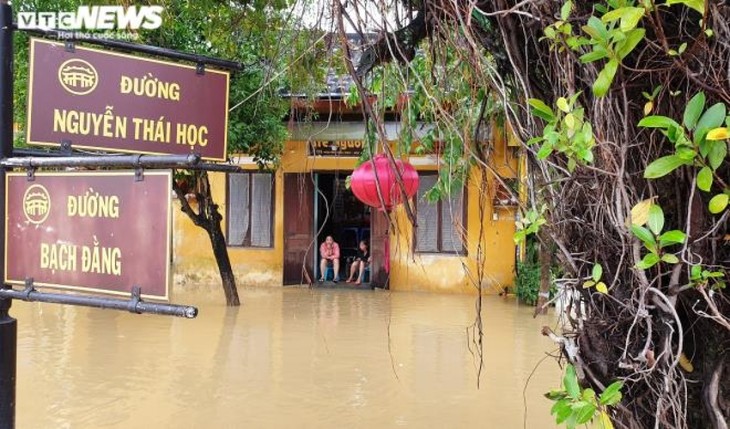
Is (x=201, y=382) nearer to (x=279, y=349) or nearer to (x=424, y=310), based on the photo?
(x=279, y=349)

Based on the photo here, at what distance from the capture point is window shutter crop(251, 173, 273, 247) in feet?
43.6

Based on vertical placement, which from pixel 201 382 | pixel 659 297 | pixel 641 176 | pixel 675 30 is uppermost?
pixel 675 30

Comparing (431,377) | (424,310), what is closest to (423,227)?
(424,310)

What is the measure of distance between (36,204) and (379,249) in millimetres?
10365

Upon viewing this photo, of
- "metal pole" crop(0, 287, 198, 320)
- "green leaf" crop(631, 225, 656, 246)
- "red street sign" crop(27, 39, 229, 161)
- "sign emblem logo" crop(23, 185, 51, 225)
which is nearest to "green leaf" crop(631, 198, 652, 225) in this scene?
"green leaf" crop(631, 225, 656, 246)

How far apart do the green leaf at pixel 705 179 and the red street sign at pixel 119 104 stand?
1.76 metres

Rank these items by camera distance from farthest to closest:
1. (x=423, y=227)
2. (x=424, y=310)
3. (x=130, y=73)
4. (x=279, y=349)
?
(x=423, y=227) → (x=424, y=310) → (x=279, y=349) → (x=130, y=73)

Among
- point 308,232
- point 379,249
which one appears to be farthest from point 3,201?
point 308,232

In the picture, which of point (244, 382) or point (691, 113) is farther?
point (244, 382)

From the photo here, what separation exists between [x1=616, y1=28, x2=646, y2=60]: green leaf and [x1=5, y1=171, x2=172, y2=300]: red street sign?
51.0 inches

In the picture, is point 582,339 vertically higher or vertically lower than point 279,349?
higher

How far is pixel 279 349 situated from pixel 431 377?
206 cm

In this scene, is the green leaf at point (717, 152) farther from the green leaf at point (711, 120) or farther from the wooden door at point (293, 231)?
the wooden door at point (293, 231)

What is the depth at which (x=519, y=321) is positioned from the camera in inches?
388
